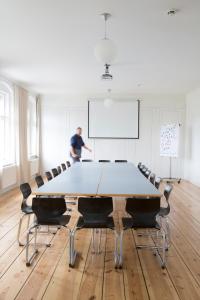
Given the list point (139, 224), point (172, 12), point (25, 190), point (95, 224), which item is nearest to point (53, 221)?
point (95, 224)

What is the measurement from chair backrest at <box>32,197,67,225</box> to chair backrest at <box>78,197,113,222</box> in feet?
0.82

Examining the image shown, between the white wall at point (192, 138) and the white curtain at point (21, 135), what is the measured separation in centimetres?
522

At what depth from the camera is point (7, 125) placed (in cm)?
696

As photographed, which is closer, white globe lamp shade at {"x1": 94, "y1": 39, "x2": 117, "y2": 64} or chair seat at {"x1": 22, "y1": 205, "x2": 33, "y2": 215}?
white globe lamp shade at {"x1": 94, "y1": 39, "x2": 117, "y2": 64}

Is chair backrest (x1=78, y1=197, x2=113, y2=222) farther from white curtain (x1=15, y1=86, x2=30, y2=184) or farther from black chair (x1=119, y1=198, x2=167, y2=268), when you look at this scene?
white curtain (x1=15, y1=86, x2=30, y2=184)

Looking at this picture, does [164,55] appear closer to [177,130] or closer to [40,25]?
[40,25]

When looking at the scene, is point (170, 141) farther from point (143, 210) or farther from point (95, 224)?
point (95, 224)

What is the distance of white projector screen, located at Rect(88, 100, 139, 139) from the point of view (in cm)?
891

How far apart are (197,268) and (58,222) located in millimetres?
1697

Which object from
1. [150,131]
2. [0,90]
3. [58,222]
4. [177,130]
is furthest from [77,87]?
[58,222]

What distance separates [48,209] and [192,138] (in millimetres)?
6398

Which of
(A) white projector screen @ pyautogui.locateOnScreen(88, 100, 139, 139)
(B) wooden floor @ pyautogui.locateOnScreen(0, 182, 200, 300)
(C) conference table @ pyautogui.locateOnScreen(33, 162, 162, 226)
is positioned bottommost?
(B) wooden floor @ pyautogui.locateOnScreen(0, 182, 200, 300)

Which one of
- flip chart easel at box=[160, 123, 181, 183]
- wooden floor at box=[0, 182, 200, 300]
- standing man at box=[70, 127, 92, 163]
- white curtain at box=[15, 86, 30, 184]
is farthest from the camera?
flip chart easel at box=[160, 123, 181, 183]

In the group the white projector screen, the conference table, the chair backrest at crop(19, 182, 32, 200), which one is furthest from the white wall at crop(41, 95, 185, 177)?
the chair backrest at crop(19, 182, 32, 200)
